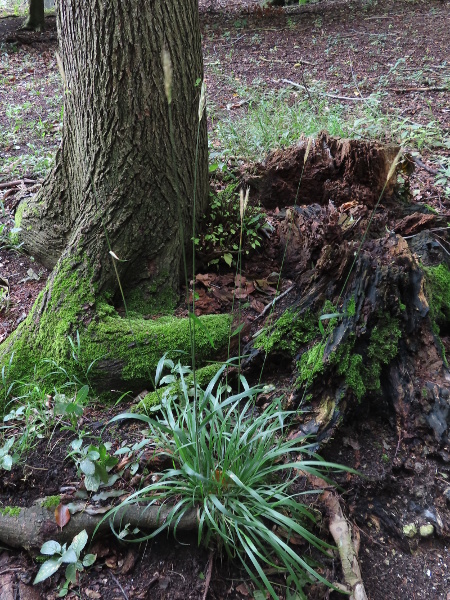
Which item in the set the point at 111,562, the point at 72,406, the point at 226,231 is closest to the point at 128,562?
the point at 111,562

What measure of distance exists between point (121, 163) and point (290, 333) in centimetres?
145

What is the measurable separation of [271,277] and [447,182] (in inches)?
92.1

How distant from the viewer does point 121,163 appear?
284 centimetres

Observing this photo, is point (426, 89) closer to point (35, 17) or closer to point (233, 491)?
point (233, 491)

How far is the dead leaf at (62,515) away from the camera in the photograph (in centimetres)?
199

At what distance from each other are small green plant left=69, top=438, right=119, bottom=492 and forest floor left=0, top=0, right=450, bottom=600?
90 millimetres

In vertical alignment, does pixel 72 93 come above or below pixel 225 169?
above

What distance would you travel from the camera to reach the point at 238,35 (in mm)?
11062

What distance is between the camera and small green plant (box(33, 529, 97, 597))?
73.2 inches

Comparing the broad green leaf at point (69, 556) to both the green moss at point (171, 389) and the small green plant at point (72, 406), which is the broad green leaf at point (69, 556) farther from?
the green moss at point (171, 389)

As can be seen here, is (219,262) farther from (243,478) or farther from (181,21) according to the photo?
(243,478)

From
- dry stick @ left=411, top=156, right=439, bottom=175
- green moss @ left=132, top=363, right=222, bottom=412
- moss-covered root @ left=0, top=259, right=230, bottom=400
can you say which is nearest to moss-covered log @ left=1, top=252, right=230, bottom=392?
moss-covered root @ left=0, top=259, right=230, bottom=400

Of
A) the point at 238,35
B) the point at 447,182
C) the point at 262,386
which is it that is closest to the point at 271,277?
the point at 262,386

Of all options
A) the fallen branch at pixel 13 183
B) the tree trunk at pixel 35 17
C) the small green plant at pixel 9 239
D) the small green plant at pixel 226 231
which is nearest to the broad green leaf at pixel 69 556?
the small green plant at pixel 226 231
